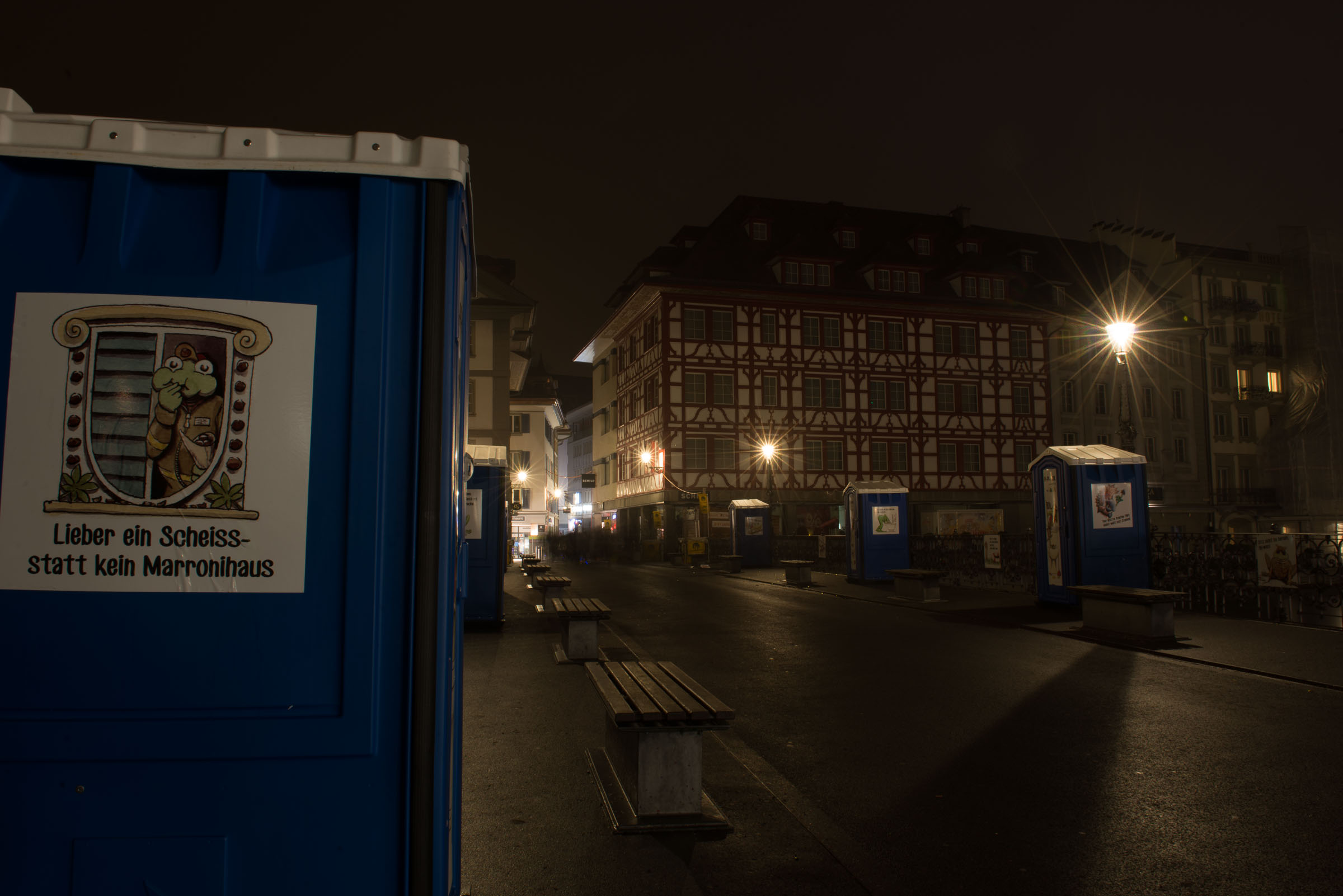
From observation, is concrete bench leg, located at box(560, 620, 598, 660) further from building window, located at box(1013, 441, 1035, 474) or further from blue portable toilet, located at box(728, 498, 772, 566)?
building window, located at box(1013, 441, 1035, 474)

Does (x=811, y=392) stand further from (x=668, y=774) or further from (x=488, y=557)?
(x=668, y=774)

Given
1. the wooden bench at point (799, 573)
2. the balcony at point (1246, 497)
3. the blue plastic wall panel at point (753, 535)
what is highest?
the balcony at point (1246, 497)

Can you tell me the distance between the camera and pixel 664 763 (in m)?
4.61

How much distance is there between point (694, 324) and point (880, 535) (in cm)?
2066

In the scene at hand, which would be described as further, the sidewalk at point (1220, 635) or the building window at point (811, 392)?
the building window at point (811, 392)

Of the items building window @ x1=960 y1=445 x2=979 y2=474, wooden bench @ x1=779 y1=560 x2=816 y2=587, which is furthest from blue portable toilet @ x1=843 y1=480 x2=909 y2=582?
building window @ x1=960 y1=445 x2=979 y2=474

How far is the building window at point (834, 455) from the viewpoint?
42094 mm

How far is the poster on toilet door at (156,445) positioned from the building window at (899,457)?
42072mm

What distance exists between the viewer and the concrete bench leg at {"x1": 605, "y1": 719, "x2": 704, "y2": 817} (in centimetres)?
459

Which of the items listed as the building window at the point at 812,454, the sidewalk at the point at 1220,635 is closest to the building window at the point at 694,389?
the building window at the point at 812,454

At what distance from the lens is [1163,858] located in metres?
4.06

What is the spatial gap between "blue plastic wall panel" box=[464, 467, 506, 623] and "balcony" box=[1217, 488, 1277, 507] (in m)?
47.1

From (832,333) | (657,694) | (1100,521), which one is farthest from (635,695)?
(832,333)

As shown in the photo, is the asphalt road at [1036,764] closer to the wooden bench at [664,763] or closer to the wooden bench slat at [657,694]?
the wooden bench at [664,763]
